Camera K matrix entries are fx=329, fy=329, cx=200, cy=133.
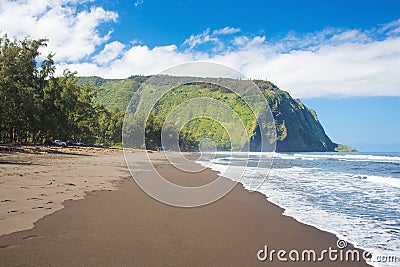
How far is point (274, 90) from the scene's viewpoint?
16112cm

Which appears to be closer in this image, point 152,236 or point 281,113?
point 152,236

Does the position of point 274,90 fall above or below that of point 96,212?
above

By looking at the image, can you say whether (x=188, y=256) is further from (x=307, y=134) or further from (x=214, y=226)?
(x=307, y=134)

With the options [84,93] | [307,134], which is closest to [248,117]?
[84,93]

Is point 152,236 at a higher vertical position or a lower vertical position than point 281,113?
lower

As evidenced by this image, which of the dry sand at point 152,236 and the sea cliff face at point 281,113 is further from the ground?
the sea cliff face at point 281,113

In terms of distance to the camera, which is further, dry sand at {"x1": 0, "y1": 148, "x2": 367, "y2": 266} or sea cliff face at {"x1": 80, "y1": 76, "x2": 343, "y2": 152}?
sea cliff face at {"x1": 80, "y1": 76, "x2": 343, "y2": 152}

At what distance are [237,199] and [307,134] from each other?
165 metres

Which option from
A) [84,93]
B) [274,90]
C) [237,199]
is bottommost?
[237,199]

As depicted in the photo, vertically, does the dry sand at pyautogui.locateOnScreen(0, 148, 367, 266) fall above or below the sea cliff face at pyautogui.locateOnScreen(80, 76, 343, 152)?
below

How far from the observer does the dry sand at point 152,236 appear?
14.2ft

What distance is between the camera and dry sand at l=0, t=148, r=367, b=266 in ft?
14.2

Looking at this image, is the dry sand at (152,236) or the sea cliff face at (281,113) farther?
the sea cliff face at (281,113)

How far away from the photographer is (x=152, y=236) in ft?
17.9
